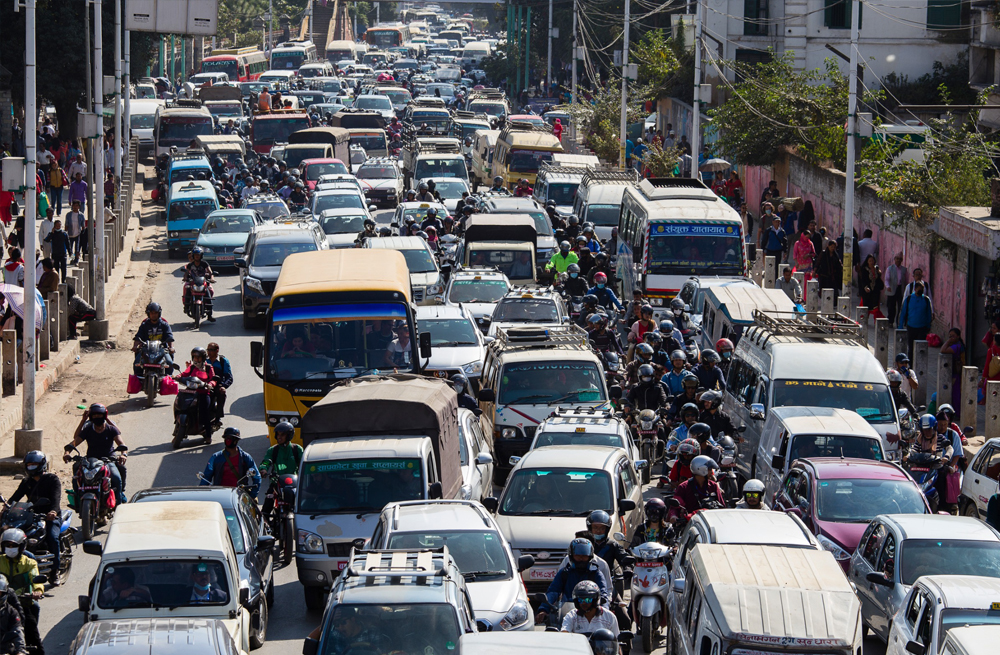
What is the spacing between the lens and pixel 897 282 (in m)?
29.3

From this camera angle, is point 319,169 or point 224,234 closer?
point 224,234

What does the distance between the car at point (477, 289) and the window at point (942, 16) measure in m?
30.9

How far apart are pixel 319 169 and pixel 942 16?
22663 mm

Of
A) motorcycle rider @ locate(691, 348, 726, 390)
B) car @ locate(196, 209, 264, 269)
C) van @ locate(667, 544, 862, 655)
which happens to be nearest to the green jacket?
motorcycle rider @ locate(691, 348, 726, 390)

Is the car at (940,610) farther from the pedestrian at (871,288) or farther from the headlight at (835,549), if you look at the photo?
the pedestrian at (871,288)

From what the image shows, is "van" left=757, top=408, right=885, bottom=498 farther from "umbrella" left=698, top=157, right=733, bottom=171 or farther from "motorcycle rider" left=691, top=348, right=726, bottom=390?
"umbrella" left=698, top=157, right=733, bottom=171

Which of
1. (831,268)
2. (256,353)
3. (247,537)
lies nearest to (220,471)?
(247,537)

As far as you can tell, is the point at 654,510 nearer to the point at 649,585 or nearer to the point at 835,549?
the point at 649,585

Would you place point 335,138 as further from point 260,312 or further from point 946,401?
point 946,401

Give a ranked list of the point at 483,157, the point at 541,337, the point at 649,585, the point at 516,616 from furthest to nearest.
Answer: the point at 483,157 < the point at 541,337 < the point at 649,585 < the point at 516,616

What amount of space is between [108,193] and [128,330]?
13.1 meters

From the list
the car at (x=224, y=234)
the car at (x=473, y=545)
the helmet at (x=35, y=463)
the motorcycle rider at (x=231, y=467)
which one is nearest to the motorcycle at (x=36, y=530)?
the helmet at (x=35, y=463)

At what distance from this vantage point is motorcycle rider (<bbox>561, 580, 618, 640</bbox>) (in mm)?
11617

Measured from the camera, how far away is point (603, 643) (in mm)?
10602
